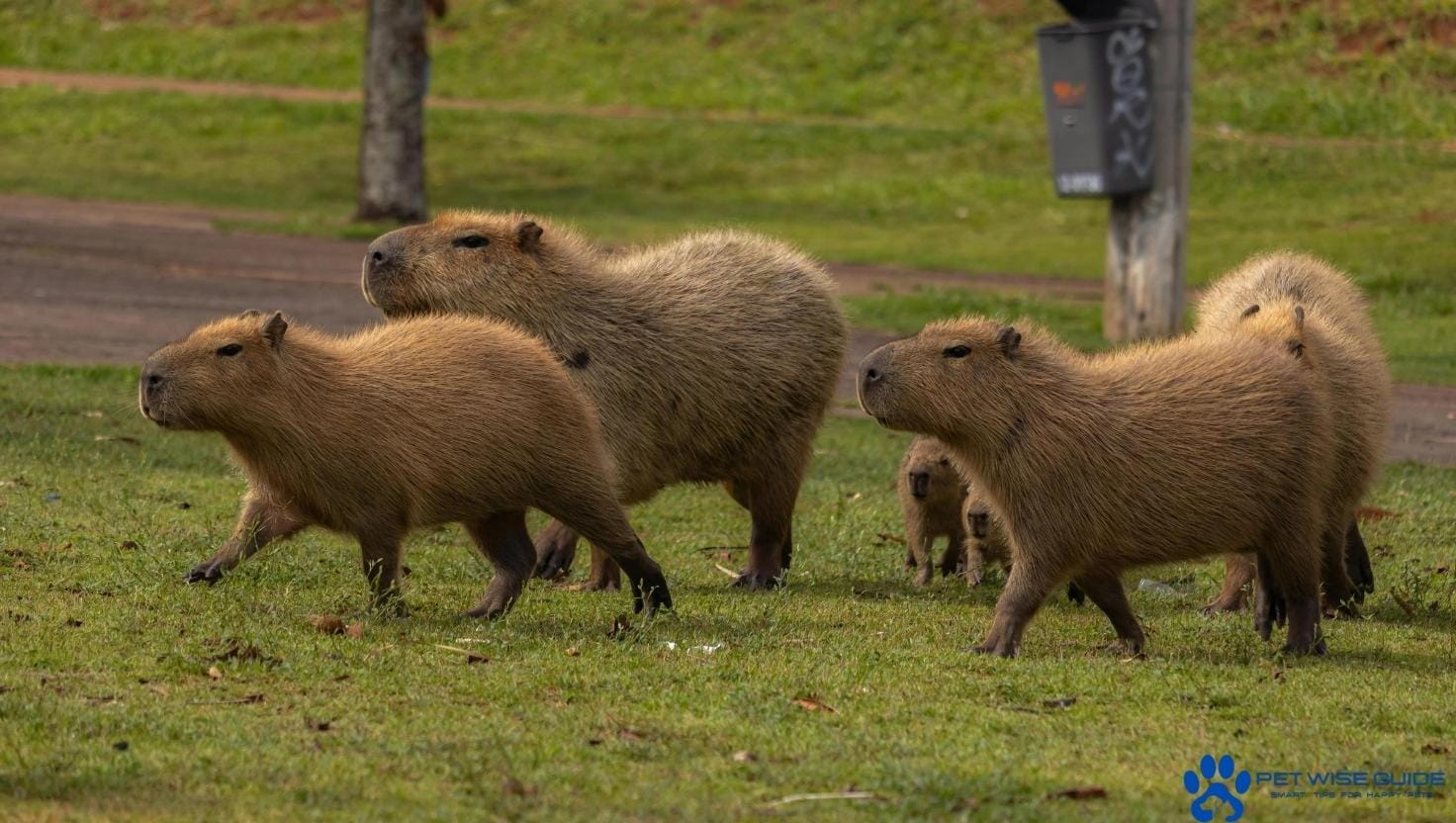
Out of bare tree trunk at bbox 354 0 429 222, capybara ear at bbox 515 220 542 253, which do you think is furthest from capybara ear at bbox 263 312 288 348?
bare tree trunk at bbox 354 0 429 222

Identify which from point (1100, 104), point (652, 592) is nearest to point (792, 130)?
point (1100, 104)

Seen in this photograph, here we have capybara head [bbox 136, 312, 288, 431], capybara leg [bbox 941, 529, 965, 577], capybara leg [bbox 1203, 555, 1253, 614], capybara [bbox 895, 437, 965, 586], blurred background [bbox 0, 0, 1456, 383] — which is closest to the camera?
capybara head [bbox 136, 312, 288, 431]

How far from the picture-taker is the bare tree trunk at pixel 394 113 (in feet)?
70.2

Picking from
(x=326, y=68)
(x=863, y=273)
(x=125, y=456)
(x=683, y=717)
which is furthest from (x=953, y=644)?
(x=326, y=68)

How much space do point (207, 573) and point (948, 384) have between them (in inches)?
101

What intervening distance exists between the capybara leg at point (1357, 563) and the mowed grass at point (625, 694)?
0.34 ft

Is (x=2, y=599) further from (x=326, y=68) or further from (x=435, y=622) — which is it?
(x=326, y=68)

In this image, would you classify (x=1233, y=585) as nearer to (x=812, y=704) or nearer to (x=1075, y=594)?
(x=1075, y=594)

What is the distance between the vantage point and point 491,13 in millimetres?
37375

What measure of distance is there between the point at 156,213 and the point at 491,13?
51.2 feet

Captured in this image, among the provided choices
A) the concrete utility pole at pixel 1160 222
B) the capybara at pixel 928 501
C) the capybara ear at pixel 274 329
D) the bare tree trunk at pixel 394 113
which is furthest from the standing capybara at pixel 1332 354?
the bare tree trunk at pixel 394 113

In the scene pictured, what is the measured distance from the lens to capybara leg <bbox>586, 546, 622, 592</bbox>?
7.90m

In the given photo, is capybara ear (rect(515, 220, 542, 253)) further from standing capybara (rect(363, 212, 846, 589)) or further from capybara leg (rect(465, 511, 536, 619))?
capybara leg (rect(465, 511, 536, 619))

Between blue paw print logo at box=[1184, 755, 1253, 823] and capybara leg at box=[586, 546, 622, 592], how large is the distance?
3388mm
